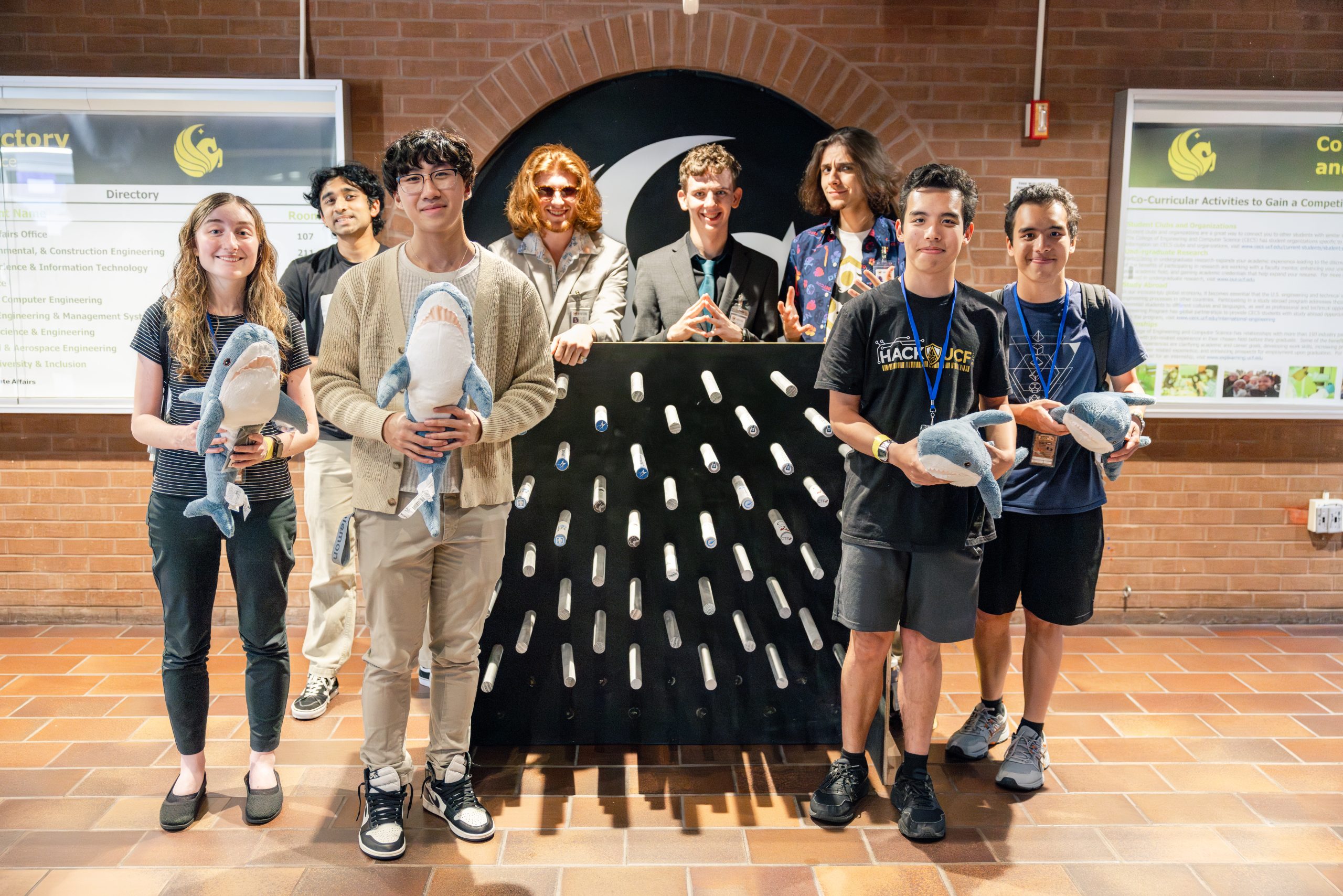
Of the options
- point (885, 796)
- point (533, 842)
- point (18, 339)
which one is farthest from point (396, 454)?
Answer: point (18, 339)

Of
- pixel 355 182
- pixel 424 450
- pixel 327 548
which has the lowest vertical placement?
pixel 327 548

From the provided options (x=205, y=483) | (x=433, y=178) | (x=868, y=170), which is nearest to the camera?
(x=433, y=178)

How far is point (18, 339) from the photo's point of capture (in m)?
4.14

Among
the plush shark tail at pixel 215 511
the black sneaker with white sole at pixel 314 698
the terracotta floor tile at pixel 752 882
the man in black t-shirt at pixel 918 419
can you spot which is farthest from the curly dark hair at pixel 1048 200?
the black sneaker with white sole at pixel 314 698

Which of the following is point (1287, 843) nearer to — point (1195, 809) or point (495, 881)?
point (1195, 809)

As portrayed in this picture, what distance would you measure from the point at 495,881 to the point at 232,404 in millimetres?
1355

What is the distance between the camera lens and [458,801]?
2.61 metres

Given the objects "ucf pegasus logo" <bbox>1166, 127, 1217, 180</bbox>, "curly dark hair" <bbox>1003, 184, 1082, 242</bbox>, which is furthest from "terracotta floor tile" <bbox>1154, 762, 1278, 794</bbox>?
"ucf pegasus logo" <bbox>1166, 127, 1217, 180</bbox>

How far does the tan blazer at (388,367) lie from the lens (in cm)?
241

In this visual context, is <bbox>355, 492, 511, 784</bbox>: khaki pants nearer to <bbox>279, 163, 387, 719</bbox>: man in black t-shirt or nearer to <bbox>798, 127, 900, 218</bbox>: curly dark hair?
<bbox>279, 163, 387, 719</bbox>: man in black t-shirt

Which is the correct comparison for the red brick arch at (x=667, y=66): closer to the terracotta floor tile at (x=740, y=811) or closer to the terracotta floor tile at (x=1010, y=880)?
the terracotta floor tile at (x=740, y=811)

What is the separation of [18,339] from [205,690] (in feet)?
7.96

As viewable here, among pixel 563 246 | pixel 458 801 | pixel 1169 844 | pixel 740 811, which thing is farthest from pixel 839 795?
pixel 563 246

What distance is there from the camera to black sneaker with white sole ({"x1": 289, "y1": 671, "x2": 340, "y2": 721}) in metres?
3.33
